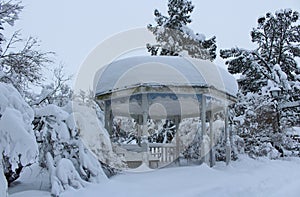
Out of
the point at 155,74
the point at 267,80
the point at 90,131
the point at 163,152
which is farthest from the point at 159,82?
the point at 267,80

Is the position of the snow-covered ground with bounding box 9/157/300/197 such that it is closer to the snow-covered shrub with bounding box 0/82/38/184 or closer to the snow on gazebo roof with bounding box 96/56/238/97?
the snow-covered shrub with bounding box 0/82/38/184

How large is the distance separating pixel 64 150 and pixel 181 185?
Answer: 2217 mm

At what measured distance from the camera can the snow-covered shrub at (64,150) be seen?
5.28 metres

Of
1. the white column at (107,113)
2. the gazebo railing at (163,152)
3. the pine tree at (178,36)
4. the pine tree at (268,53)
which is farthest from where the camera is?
the pine tree at (178,36)

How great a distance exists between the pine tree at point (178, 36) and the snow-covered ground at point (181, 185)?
1296 cm

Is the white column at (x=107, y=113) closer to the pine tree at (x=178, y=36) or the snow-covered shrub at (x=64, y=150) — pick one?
the snow-covered shrub at (x=64, y=150)

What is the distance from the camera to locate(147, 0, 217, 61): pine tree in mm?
20438

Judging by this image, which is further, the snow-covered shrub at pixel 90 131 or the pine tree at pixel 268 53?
the pine tree at pixel 268 53

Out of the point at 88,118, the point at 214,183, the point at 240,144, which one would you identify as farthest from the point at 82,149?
the point at 240,144

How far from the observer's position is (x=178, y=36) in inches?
818

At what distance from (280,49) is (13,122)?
17536 millimetres

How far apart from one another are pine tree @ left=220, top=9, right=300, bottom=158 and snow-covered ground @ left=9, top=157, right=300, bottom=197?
6227 millimetres

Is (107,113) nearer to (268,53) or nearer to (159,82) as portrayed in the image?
(159,82)

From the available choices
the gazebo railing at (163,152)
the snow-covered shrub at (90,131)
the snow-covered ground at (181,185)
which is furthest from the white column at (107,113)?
the snow-covered shrub at (90,131)
